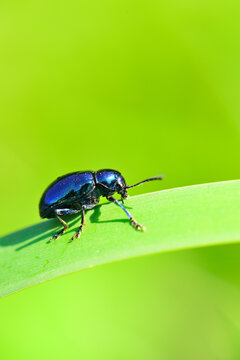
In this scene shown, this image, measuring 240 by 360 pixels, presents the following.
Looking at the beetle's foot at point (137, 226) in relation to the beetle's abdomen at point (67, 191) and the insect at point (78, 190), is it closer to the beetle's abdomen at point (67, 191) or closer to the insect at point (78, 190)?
the insect at point (78, 190)

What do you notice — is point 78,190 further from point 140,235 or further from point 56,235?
point 140,235

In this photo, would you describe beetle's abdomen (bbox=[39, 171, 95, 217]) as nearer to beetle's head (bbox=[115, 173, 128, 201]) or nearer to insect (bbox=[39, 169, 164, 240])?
insect (bbox=[39, 169, 164, 240])

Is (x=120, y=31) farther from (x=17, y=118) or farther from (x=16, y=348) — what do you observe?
(x=16, y=348)

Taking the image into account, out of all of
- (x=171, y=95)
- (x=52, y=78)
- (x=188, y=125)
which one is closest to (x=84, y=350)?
(x=188, y=125)

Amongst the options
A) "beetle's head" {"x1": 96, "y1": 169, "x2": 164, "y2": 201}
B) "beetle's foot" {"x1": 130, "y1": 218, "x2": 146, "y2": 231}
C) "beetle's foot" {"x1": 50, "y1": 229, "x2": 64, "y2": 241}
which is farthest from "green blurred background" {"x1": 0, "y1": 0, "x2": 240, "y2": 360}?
"beetle's foot" {"x1": 130, "y1": 218, "x2": 146, "y2": 231}

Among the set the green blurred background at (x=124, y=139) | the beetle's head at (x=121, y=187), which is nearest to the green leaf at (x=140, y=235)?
the beetle's head at (x=121, y=187)

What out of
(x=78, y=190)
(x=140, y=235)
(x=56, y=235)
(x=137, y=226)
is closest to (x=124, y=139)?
(x=78, y=190)
